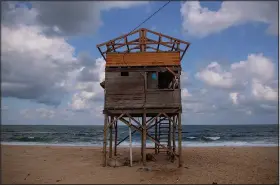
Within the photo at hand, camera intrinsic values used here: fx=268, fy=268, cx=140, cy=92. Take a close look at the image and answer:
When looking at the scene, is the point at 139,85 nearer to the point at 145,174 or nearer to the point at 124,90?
the point at 124,90

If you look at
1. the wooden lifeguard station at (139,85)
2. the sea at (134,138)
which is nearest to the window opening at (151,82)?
the wooden lifeguard station at (139,85)

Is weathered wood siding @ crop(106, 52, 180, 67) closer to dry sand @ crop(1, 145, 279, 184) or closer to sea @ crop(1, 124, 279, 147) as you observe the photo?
dry sand @ crop(1, 145, 279, 184)

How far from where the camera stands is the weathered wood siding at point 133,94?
17719 mm

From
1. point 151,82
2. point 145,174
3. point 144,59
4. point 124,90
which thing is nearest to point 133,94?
point 124,90

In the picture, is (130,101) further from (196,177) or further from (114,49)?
(196,177)

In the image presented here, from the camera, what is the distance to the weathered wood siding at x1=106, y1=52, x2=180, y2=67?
18062 millimetres

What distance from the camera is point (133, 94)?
1794 centimetres

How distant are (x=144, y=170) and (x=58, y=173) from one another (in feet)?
17.1

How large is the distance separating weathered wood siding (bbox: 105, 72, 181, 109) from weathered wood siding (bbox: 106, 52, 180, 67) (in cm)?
73

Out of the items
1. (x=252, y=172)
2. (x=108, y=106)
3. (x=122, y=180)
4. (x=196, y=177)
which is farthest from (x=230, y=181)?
(x=108, y=106)

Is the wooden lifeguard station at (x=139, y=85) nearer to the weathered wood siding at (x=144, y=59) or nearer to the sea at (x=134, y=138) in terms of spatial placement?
the weathered wood siding at (x=144, y=59)

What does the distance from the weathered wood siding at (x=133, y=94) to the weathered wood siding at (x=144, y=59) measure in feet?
2.38

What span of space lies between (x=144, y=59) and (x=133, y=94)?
8.15ft

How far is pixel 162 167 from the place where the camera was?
17297mm
